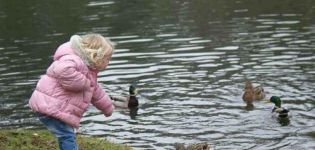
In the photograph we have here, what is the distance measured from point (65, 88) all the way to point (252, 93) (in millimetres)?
7455

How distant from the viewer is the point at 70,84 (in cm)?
779

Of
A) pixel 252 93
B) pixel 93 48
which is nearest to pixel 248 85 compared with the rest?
pixel 252 93

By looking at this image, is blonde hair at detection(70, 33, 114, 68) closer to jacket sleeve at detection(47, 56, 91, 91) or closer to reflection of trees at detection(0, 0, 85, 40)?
jacket sleeve at detection(47, 56, 91, 91)

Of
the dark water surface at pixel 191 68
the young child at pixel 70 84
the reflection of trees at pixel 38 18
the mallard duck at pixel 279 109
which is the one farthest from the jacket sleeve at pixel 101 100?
the reflection of trees at pixel 38 18

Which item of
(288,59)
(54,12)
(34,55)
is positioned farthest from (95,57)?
(54,12)

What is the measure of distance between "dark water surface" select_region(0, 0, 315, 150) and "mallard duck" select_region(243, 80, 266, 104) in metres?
0.21

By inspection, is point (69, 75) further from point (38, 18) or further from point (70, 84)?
point (38, 18)

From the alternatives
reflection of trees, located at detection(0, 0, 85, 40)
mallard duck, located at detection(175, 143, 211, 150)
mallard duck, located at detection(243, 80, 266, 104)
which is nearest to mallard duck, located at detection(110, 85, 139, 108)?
mallard duck, located at detection(243, 80, 266, 104)

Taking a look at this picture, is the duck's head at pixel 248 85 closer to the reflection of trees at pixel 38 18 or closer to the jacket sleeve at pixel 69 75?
the jacket sleeve at pixel 69 75

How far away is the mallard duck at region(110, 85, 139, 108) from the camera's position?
15008 mm

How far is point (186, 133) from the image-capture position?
12914 mm

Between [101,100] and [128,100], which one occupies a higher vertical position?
[101,100]

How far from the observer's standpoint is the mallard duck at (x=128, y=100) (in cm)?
1501

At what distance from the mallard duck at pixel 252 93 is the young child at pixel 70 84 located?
7.07 m
